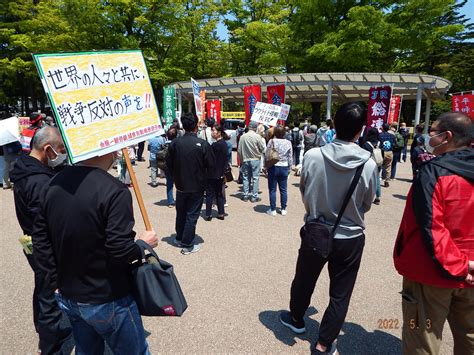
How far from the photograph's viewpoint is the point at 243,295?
3693mm

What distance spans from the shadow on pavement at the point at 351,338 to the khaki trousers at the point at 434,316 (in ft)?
2.50

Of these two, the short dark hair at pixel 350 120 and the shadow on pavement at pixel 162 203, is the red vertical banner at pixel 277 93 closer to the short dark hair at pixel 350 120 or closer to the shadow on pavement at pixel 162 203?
the shadow on pavement at pixel 162 203

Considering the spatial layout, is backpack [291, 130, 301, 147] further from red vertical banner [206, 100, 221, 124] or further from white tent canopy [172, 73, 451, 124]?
white tent canopy [172, 73, 451, 124]

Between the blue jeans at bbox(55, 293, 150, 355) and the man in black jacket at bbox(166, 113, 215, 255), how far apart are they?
2885 mm

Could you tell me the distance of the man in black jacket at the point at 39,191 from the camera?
229 cm

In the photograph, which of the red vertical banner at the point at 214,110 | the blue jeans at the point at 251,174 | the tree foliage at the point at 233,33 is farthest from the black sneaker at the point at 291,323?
the tree foliage at the point at 233,33

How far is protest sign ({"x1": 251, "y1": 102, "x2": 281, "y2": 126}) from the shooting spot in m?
8.87

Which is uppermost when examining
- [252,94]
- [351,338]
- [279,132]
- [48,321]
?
[252,94]

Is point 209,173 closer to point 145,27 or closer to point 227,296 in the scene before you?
point 227,296

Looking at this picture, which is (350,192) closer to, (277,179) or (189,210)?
(189,210)

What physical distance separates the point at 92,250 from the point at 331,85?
59.3 ft

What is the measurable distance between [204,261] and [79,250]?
3.02 meters

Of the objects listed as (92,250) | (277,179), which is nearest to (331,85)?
(277,179)

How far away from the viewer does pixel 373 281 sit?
4.06 m
